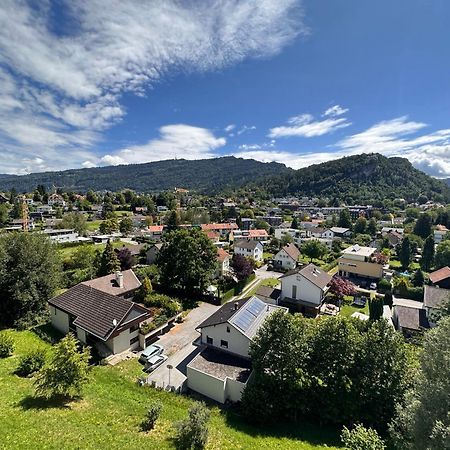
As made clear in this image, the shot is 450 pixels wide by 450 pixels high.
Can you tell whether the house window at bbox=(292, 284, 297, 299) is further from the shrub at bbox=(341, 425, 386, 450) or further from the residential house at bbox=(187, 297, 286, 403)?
the shrub at bbox=(341, 425, 386, 450)

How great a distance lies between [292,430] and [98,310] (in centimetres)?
1961

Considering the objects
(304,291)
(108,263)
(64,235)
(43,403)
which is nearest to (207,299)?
(304,291)

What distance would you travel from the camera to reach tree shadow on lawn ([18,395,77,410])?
1545 cm

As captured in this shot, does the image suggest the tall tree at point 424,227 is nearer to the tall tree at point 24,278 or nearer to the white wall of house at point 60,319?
the white wall of house at point 60,319

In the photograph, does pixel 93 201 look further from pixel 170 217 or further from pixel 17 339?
pixel 17 339

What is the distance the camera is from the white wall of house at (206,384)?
20.8 metres

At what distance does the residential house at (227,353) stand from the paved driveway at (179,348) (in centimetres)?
150

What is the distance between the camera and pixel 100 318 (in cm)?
2594

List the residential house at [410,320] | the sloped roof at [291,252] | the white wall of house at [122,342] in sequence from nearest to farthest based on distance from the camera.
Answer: the white wall of house at [122,342]
the residential house at [410,320]
the sloped roof at [291,252]

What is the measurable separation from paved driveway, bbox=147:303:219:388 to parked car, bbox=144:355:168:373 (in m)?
0.34

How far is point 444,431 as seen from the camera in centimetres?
1105

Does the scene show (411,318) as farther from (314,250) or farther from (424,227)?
(424,227)

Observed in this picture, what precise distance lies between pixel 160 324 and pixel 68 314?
30.2 ft

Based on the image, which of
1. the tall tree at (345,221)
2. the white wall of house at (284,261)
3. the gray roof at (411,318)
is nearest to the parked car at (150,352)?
the gray roof at (411,318)
